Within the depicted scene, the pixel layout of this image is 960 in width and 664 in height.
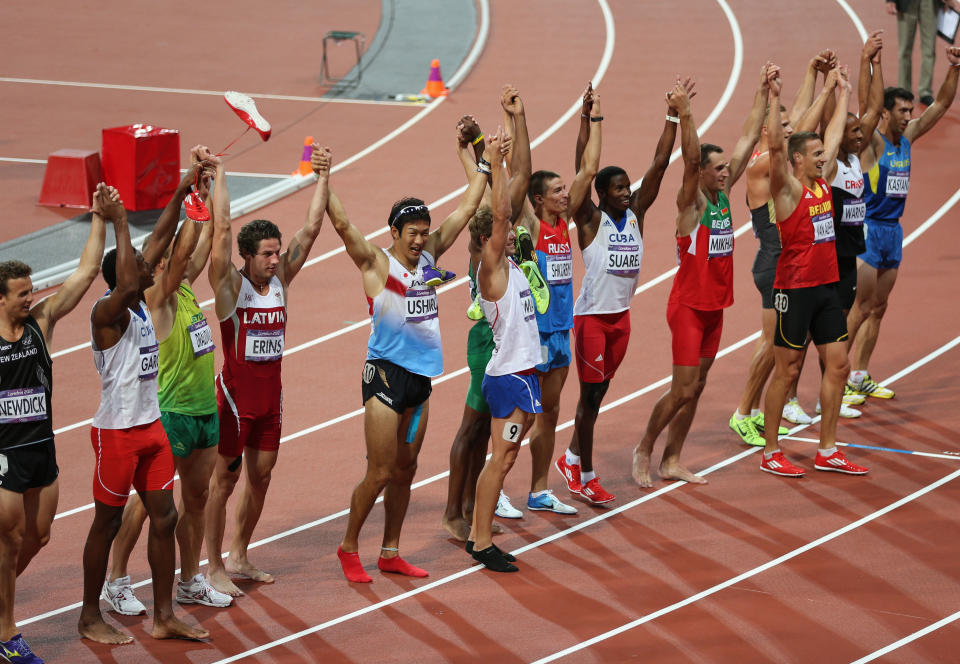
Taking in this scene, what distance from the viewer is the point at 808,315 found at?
936 cm

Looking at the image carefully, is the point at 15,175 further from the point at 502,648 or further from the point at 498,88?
the point at 502,648

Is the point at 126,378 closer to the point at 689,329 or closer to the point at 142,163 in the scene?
the point at 689,329

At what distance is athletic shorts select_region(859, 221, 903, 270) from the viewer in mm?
10844

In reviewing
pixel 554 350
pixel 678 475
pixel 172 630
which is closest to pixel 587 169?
pixel 554 350

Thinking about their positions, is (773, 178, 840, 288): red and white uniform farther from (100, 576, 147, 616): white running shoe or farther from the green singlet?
(100, 576, 147, 616): white running shoe

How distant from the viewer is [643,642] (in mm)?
7129

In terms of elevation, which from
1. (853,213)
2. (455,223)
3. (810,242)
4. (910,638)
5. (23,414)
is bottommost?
(910,638)

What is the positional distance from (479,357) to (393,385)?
37.3 inches

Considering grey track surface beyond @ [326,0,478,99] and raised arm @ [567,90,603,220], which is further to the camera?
grey track surface beyond @ [326,0,478,99]

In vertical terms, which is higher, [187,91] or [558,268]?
[187,91]

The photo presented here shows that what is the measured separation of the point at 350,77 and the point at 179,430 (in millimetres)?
13318

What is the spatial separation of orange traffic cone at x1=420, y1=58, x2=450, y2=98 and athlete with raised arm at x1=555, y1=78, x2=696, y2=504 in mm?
9818

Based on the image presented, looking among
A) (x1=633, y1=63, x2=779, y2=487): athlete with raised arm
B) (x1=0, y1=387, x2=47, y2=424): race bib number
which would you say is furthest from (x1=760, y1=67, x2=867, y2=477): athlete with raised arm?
(x1=0, y1=387, x2=47, y2=424): race bib number

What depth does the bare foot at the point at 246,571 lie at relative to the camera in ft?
25.9
